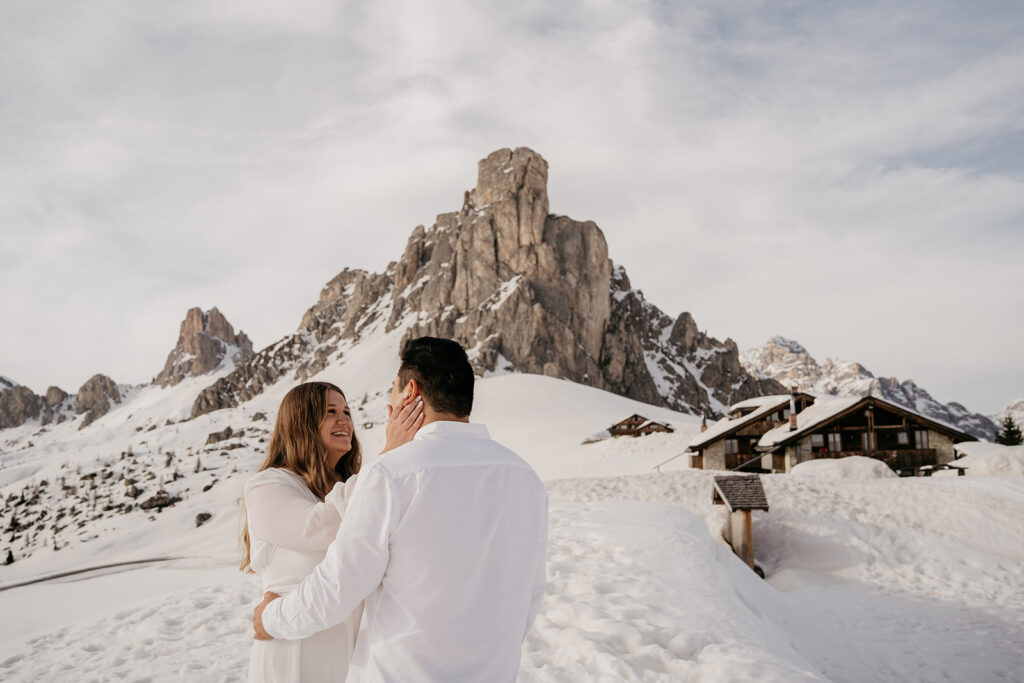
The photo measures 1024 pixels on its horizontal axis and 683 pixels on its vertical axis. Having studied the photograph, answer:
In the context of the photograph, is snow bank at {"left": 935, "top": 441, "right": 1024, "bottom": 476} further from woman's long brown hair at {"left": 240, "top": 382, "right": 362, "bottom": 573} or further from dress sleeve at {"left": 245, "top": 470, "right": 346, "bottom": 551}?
dress sleeve at {"left": 245, "top": 470, "right": 346, "bottom": 551}

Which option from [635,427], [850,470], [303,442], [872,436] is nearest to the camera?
[303,442]

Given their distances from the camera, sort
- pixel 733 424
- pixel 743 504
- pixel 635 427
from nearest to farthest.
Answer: pixel 743 504
pixel 733 424
pixel 635 427

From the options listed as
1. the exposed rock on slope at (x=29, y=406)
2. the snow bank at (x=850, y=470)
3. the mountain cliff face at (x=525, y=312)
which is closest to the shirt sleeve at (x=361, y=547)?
the snow bank at (x=850, y=470)

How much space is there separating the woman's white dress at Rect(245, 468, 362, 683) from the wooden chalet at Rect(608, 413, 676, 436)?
39.9m

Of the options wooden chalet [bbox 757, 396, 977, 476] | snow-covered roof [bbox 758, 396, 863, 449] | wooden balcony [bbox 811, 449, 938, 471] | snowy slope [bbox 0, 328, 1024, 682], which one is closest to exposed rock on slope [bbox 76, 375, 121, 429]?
snowy slope [bbox 0, 328, 1024, 682]

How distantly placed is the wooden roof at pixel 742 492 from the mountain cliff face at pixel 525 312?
216 feet

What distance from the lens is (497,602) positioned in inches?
89.6

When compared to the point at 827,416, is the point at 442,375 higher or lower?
lower

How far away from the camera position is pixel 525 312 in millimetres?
85688

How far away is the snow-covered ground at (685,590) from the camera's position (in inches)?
247

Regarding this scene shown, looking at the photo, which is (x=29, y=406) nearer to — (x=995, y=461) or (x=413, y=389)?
(x=995, y=461)

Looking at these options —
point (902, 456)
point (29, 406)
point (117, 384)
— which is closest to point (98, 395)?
point (117, 384)

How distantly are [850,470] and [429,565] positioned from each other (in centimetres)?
2094

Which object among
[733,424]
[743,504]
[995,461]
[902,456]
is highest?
[733,424]
